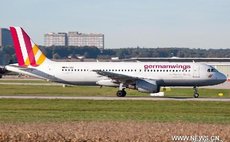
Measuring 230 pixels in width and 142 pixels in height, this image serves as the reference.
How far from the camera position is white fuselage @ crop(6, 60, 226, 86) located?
6147cm

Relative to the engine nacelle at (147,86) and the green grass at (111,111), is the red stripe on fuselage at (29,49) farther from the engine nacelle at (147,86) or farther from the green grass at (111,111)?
the green grass at (111,111)

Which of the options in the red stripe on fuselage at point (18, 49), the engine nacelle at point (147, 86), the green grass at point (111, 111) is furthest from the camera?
the red stripe on fuselage at point (18, 49)

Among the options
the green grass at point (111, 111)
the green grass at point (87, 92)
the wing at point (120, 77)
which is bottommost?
the green grass at point (87, 92)

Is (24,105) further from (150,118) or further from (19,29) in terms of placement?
(19,29)

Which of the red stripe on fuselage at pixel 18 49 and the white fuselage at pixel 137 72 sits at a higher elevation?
the red stripe on fuselage at pixel 18 49

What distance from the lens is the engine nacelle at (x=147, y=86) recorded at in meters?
59.7

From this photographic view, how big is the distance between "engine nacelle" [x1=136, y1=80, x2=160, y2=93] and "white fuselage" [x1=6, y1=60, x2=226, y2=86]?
120cm

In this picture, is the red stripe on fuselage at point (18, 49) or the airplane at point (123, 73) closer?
the airplane at point (123, 73)

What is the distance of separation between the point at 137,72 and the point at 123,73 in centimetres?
139

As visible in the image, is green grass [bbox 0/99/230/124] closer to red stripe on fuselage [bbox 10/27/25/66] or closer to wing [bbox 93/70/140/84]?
wing [bbox 93/70/140/84]

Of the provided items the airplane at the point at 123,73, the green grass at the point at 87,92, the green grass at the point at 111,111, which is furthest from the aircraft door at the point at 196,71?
the green grass at the point at 111,111

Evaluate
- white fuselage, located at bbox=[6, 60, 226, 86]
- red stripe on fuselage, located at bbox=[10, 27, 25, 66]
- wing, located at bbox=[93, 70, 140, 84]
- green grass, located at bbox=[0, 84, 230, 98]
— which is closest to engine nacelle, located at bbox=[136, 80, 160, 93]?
wing, located at bbox=[93, 70, 140, 84]

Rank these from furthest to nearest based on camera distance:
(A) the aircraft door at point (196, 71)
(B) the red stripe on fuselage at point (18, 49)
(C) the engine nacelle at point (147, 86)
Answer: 1. (B) the red stripe on fuselage at point (18, 49)
2. (A) the aircraft door at point (196, 71)
3. (C) the engine nacelle at point (147, 86)

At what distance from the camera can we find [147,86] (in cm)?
5978
